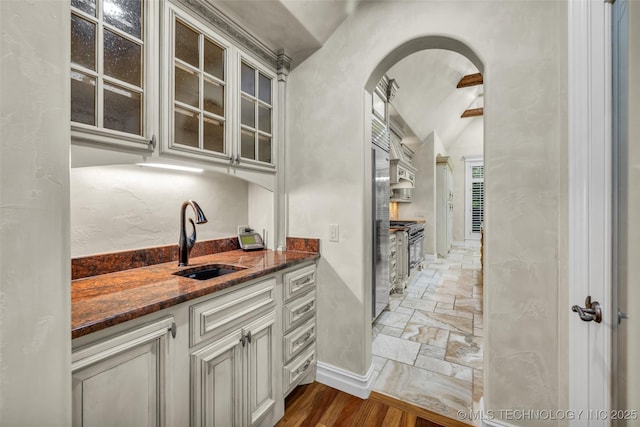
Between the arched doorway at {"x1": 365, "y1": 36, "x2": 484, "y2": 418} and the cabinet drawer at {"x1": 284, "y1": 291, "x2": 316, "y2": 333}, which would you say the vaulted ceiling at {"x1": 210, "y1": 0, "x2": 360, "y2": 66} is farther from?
the cabinet drawer at {"x1": 284, "y1": 291, "x2": 316, "y2": 333}

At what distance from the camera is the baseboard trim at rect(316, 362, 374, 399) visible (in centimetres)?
190

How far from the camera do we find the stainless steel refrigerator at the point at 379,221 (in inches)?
103

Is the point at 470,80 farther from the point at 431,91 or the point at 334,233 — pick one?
the point at 334,233

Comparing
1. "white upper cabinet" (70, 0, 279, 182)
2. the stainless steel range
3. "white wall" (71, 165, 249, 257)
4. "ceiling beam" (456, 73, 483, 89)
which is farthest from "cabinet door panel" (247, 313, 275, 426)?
"ceiling beam" (456, 73, 483, 89)

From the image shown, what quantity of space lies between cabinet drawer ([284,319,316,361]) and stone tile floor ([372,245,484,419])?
0.60 meters

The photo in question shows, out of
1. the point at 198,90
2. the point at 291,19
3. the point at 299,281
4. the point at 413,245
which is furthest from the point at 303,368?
the point at 413,245

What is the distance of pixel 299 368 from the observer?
1863mm

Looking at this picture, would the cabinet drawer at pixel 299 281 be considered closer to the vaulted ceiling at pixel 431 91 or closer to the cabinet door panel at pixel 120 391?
the cabinet door panel at pixel 120 391

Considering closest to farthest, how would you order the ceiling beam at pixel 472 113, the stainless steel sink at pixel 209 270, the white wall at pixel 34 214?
the white wall at pixel 34 214 → the stainless steel sink at pixel 209 270 → the ceiling beam at pixel 472 113

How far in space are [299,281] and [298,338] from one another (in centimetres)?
37

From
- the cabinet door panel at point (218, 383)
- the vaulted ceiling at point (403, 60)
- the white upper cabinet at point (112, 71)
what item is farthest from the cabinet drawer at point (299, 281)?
the vaulted ceiling at point (403, 60)

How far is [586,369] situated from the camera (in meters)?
1.11

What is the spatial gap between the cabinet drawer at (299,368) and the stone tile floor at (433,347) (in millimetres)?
503

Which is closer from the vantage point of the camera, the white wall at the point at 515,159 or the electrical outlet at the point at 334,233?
the white wall at the point at 515,159
